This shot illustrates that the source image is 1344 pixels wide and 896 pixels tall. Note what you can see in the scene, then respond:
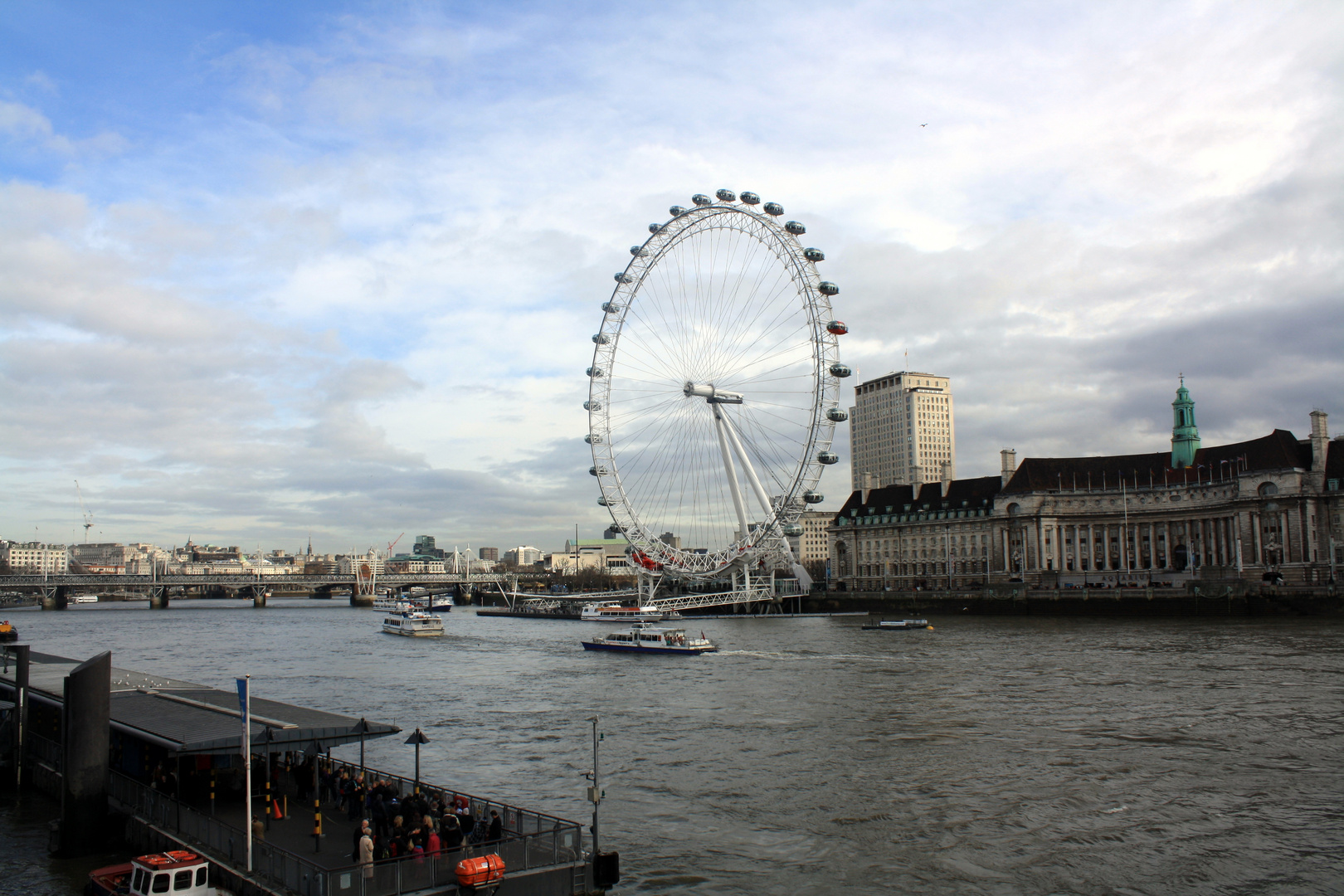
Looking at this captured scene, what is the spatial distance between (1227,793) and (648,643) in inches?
2065

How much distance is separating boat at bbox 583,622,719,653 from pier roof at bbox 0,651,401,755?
46.9m

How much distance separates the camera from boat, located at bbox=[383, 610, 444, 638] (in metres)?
105

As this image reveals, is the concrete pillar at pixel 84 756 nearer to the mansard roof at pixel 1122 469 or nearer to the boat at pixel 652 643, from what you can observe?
the boat at pixel 652 643

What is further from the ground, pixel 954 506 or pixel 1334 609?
pixel 954 506

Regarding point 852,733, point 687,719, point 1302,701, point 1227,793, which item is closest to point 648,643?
point 687,719

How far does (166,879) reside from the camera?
1838cm

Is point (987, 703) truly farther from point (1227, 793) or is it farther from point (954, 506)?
point (954, 506)

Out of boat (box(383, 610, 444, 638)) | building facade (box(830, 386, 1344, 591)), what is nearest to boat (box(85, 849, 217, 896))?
boat (box(383, 610, 444, 638))

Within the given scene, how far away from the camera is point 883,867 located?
75.6 feet

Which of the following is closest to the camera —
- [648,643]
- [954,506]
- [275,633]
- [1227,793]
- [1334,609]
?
[1227,793]

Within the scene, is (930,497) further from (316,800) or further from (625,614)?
(316,800)

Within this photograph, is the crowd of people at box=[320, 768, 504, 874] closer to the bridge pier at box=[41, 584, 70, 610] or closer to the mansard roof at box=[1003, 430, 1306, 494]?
the mansard roof at box=[1003, 430, 1306, 494]

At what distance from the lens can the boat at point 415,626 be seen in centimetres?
10494

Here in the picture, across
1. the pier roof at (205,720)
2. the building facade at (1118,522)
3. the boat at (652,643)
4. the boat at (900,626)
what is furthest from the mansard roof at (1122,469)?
the pier roof at (205,720)
